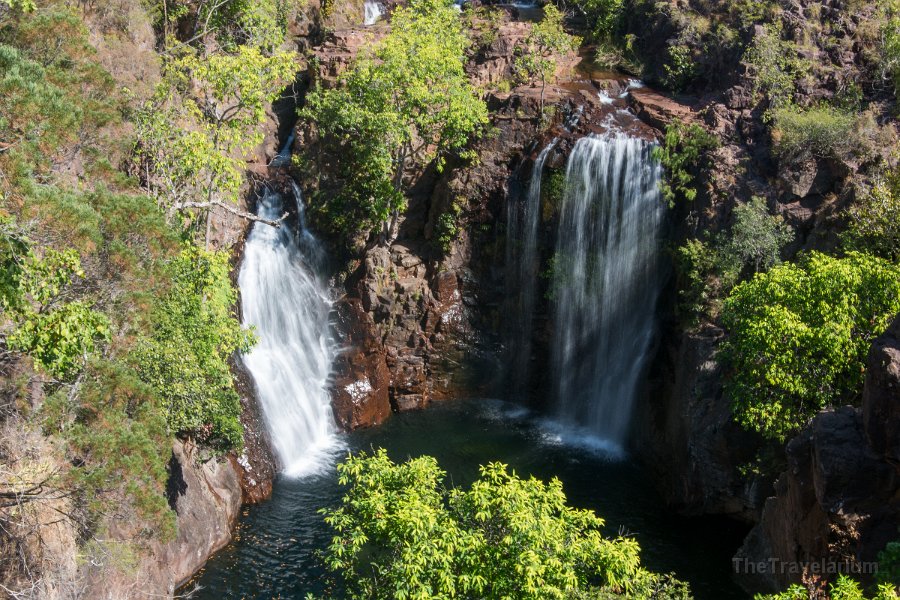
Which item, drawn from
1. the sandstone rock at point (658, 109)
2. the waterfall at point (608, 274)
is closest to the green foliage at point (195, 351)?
the waterfall at point (608, 274)

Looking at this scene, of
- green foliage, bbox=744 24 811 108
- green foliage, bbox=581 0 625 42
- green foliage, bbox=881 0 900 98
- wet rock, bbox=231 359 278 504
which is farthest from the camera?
green foliage, bbox=581 0 625 42

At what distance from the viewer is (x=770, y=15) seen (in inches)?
1313

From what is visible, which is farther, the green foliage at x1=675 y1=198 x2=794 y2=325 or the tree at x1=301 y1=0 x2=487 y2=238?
the tree at x1=301 y1=0 x2=487 y2=238

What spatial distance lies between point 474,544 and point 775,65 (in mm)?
25548

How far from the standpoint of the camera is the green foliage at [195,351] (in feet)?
64.5

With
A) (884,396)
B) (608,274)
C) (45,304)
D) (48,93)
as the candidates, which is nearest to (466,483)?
(608,274)

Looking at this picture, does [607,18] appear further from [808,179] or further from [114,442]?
[114,442]

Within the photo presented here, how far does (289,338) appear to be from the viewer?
31766 mm

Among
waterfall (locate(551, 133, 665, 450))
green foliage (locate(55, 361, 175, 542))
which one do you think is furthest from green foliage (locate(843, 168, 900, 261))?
green foliage (locate(55, 361, 175, 542))

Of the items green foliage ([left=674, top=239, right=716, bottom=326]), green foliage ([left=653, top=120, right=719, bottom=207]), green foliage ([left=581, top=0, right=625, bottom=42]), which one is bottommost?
green foliage ([left=674, top=239, right=716, bottom=326])

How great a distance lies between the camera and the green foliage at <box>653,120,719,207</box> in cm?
2992

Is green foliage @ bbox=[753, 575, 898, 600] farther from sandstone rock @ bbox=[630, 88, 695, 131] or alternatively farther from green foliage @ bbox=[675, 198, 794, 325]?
sandstone rock @ bbox=[630, 88, 695, 131]

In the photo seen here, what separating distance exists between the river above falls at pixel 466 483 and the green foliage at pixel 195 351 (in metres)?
3.51

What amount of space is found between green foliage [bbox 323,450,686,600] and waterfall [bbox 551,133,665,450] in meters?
16.4
